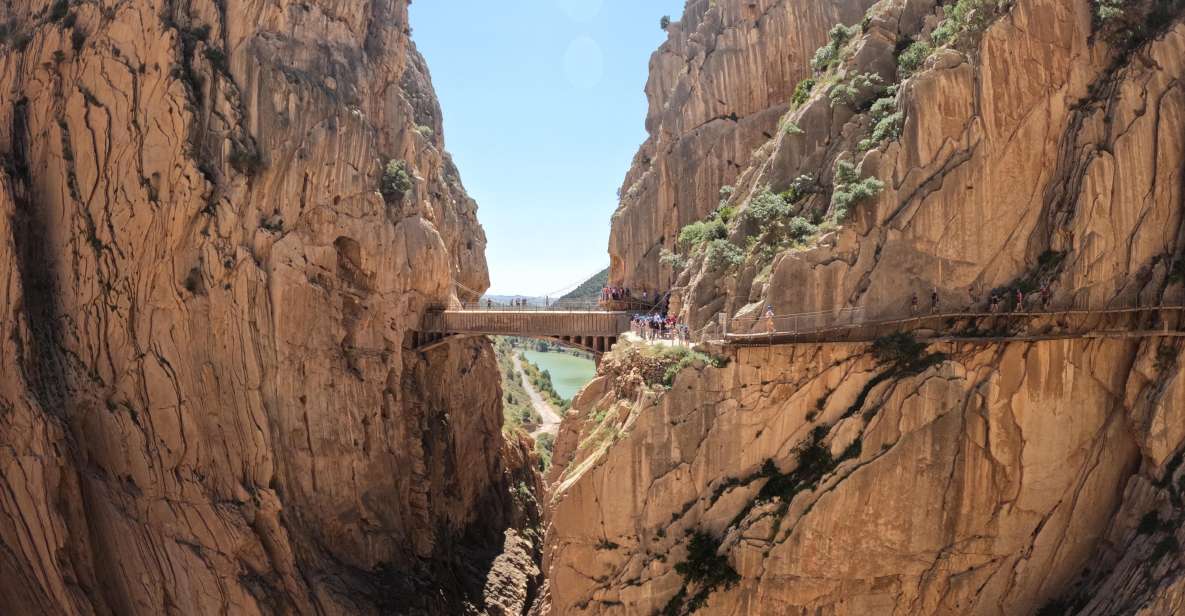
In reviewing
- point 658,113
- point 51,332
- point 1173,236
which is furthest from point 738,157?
point 51,332

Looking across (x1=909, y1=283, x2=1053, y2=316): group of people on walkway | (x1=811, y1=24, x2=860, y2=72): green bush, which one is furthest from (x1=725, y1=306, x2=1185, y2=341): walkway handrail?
(x1=811, y1=24, x2=860, y2=72): green bush

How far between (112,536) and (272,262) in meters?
12.1

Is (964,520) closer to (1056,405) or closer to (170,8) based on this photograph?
(1056,405)

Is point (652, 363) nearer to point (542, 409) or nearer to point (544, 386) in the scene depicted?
point (542, 409)

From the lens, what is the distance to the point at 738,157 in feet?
111

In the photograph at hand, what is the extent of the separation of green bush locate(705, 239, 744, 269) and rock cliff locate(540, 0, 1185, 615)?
2.98 feet

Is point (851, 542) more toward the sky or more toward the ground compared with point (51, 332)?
more toward the ground

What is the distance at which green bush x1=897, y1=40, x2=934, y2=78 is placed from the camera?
24.0 m

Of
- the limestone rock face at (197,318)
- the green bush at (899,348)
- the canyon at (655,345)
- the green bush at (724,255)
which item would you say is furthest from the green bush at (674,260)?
the limestone rock face at (197,318)

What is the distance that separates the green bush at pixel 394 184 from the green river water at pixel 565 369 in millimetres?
67730

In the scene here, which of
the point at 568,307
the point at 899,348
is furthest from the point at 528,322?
the point at 899,348

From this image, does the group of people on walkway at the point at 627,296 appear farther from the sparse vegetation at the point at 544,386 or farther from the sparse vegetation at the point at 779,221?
the sparse vegetation at the point at 544,386

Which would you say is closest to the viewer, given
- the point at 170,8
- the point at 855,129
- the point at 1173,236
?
the point at 1173,236

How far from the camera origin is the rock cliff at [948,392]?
21297 millimetres
